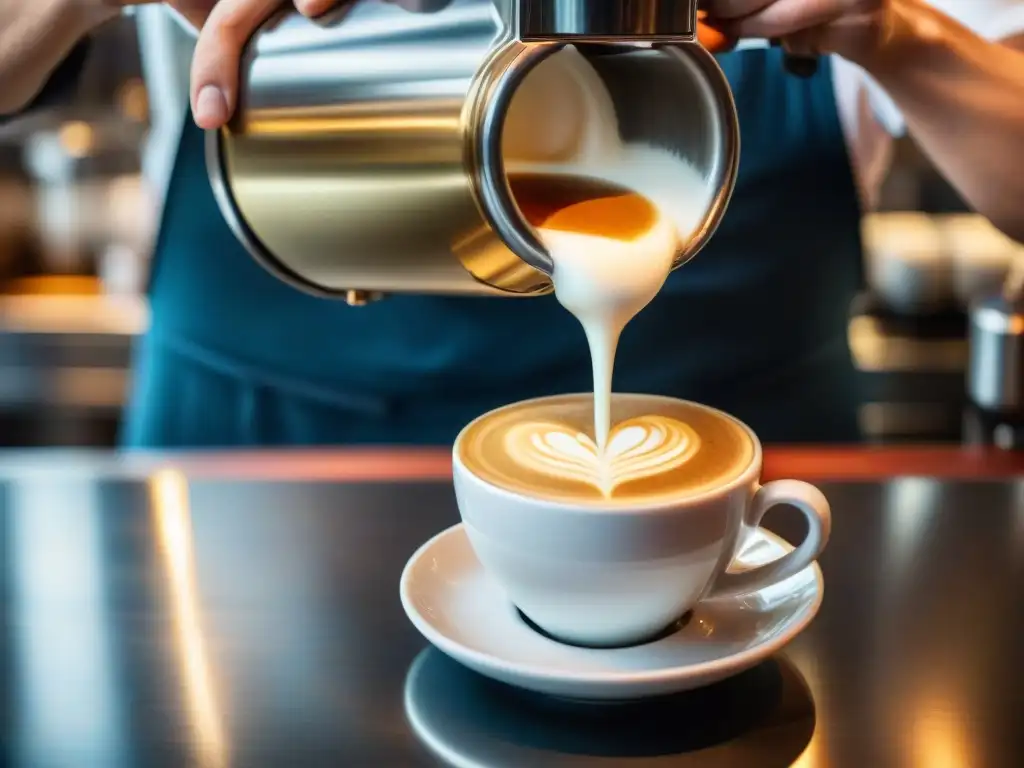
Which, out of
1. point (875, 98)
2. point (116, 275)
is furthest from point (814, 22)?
point (116, 275)

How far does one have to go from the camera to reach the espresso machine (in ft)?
2.07

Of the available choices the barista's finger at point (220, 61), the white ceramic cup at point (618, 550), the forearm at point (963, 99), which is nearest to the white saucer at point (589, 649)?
the white ceramic cup at point (618, 550)

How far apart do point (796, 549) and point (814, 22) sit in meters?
0.33

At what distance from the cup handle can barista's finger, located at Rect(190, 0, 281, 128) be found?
14.5 inches

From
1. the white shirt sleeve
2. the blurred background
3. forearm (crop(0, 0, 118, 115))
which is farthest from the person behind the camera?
the blurred background

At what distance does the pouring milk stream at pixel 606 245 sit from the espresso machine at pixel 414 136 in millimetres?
11

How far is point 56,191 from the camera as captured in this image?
2184 millimetres

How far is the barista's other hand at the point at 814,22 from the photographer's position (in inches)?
29.4

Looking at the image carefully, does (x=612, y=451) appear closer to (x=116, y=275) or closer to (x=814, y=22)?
(x=814, y=22)

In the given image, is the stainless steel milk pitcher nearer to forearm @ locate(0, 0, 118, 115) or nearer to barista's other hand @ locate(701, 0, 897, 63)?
barista's other hand @ locate(701, 0, 897, 63)

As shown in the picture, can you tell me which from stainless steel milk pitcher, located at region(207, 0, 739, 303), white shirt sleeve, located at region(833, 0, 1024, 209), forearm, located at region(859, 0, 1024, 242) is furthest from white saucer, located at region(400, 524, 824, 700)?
white shirt sleeve, located at region(833, 0, 1024, 209)

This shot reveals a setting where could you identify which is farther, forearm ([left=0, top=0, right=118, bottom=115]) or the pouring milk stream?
forearm ([left=0, top=0, right=118, bottom=115])

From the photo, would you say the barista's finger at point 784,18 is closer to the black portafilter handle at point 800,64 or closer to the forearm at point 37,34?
the black portafilter handle at point 800,64

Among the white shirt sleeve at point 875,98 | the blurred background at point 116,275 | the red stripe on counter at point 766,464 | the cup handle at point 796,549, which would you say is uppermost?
the white shirt sleeve at point 875,98
